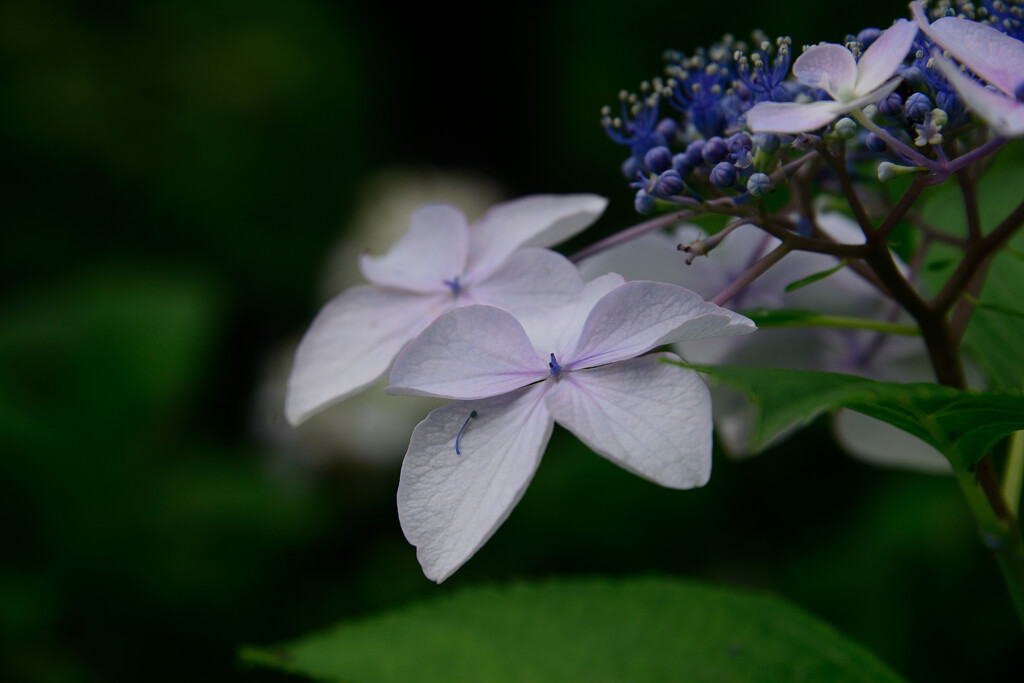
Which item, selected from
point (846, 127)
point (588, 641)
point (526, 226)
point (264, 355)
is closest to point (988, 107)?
point (846, 127)

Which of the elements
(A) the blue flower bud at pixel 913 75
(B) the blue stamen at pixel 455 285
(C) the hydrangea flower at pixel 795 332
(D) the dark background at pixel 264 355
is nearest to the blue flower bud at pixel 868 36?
(A) the blue flower bud at pixel 913 75

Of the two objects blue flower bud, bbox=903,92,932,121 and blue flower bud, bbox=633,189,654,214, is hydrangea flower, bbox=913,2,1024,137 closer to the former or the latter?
blue flower bud, bbox=903,92,932,121

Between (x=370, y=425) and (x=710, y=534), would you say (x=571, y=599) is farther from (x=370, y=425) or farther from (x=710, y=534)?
(x=370, y=425)

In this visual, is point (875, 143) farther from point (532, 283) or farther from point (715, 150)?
point (532, 283)

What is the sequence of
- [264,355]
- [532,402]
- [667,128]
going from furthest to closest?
[264,355]
[667,128]
[532,402]

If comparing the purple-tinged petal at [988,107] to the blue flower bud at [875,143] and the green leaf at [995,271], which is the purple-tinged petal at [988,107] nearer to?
the blue flower bud at [875,143]

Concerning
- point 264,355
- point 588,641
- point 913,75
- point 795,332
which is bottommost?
point 264,355
